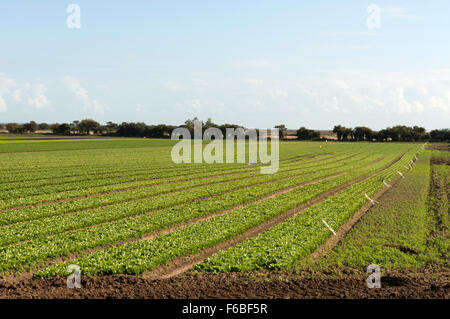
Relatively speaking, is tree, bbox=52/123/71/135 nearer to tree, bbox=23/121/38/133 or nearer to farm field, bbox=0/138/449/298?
tree, bbox=23/121/38/133

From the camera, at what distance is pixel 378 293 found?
1067cm

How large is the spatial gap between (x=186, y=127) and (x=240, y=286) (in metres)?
156

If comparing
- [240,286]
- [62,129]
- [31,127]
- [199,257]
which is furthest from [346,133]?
[240,286]

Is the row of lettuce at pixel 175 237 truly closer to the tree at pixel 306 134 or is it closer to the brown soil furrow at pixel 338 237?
the brown soil furrow at pixel 338 237

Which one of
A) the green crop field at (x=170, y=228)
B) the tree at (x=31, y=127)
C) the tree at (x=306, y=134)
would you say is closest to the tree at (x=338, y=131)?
the tree at (x=306, y=134)

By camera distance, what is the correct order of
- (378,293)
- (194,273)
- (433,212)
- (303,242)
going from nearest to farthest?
(378,293), (194,273), (303,242), (433,212)

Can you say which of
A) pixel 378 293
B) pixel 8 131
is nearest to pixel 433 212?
pixel 378 293

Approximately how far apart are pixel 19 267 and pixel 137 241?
4.32 m

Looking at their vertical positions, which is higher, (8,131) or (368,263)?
(8,131)

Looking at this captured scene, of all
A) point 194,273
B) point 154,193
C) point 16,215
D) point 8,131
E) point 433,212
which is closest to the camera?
point 194,273

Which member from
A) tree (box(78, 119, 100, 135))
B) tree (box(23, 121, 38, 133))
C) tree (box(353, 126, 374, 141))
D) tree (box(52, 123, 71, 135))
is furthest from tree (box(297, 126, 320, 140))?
tree (box(23, 121, 38, 133))

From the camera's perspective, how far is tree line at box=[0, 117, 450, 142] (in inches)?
5763

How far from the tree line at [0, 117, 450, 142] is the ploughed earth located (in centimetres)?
13901

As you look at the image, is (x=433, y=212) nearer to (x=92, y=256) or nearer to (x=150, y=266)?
(x=150, y=266)
